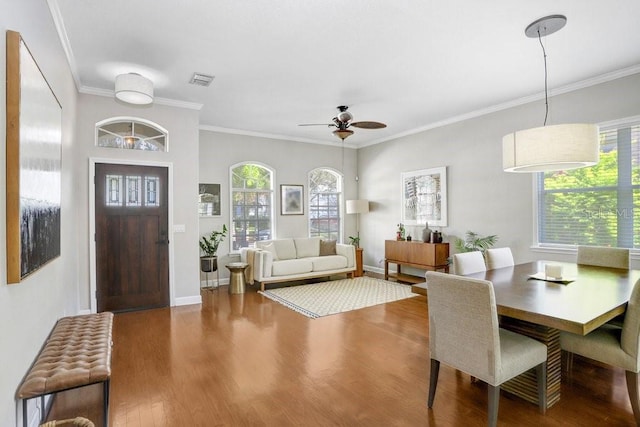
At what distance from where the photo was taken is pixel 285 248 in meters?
6.63

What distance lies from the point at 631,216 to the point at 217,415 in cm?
475

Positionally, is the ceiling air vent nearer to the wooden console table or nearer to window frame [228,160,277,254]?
window frame [228,160,277,254]

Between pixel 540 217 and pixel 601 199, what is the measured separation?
0.71 meters

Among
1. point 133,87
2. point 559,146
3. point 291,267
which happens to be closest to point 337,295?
point 291,267

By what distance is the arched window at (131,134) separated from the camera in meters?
4.59

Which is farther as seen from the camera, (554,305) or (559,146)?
(559,146)

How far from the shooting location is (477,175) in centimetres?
557

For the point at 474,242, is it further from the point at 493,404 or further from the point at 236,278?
the point at 236,278

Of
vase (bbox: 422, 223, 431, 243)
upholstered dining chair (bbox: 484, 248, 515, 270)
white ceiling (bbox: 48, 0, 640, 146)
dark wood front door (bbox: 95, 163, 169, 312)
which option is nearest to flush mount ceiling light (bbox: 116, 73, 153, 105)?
white ceiling (bbox: 48, 0, 640, 146)

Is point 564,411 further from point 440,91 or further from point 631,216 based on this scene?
point 440,91

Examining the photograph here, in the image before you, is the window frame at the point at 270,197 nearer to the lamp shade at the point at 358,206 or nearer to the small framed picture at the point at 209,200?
the small framed picture at the point at 209,200

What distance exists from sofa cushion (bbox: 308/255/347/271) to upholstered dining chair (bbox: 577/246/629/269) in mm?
3841

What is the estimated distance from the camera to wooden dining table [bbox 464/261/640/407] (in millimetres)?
1853

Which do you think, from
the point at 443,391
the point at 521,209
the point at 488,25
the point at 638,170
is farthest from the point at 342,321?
the point at 638,170
